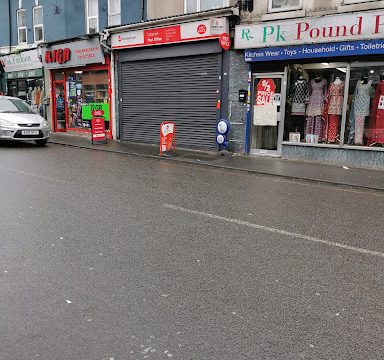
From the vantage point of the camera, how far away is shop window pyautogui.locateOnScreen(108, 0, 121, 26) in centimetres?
1698

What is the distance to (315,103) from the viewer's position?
40.3 feet

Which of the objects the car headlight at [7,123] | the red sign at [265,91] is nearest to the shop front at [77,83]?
the car headlight at [7,123]

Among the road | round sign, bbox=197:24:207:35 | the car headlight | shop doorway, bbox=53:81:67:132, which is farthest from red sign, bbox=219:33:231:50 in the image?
shop doorway, bbox=53:81:67:132

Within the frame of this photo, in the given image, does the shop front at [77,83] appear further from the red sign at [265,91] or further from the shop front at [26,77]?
the red sign at [265,91]

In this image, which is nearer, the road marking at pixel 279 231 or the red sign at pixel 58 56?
the road marking at pixel 279 231

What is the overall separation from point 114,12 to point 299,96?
910 cm

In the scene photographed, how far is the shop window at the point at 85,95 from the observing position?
1783 cm

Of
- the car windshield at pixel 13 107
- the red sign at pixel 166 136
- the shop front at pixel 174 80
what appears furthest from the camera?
the car windshield at pixel 13 107

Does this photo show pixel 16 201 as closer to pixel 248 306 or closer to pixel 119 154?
pixel 248 306

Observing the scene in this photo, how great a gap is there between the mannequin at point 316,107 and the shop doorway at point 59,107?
1245 cm

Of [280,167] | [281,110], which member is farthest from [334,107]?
[280,167]

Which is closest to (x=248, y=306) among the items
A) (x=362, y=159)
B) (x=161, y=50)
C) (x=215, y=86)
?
(x=362, y=159)

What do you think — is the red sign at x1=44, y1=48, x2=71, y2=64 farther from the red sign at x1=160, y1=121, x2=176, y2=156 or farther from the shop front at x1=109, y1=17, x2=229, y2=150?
the red sign at x1=160, y1=121, x2=176, y2=156

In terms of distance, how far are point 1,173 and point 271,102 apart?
7941 millimetres
